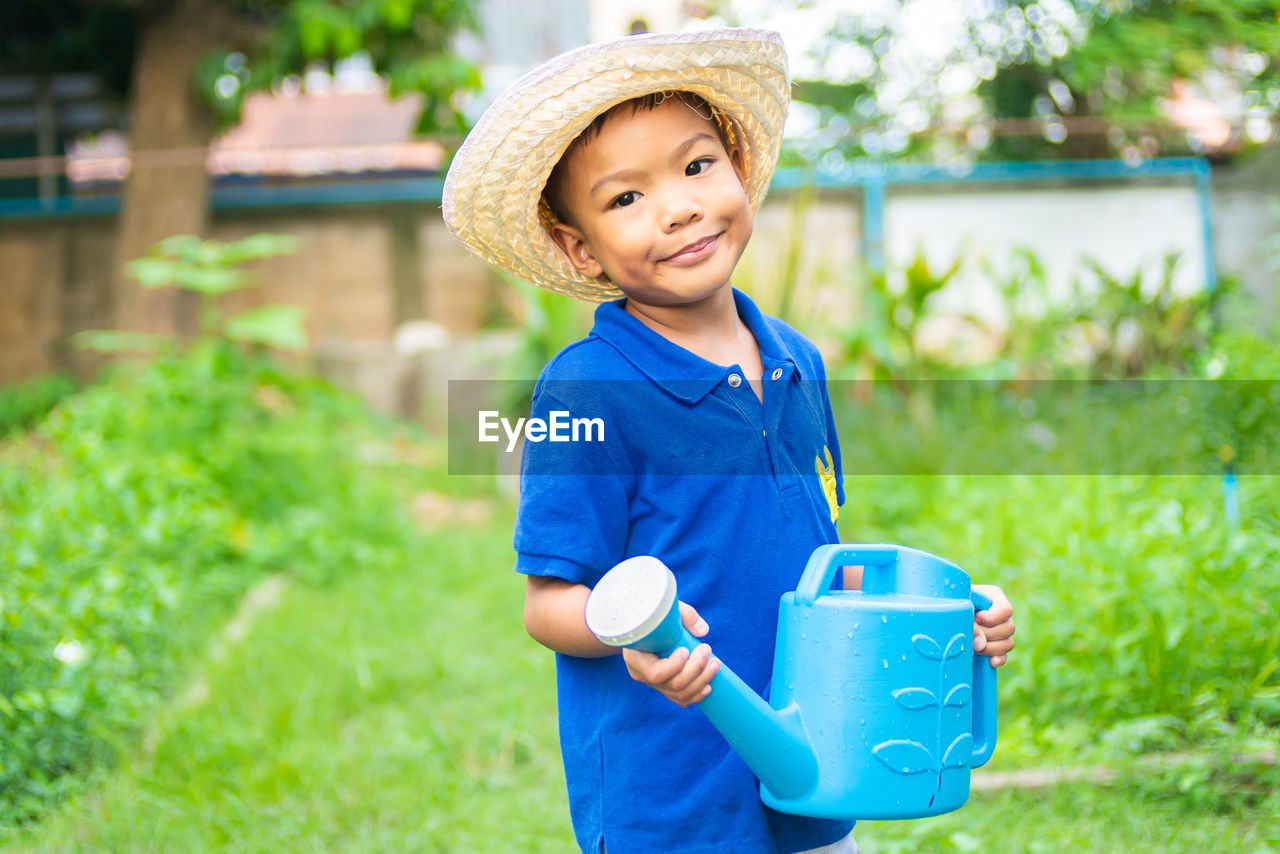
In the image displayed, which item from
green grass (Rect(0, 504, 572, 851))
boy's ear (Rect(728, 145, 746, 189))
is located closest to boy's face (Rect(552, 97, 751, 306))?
boy's ear (Rect(728, 145, 746, 189))

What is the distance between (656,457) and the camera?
1.23 m

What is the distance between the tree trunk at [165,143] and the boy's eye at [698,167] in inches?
217

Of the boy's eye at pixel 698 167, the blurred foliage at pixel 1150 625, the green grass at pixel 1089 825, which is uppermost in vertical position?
the boy's eye at pixel 698 167

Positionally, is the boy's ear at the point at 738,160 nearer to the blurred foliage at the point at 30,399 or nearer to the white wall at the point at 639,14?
the white wall at the point at 639,14

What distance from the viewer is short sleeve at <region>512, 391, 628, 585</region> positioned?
3.85ft

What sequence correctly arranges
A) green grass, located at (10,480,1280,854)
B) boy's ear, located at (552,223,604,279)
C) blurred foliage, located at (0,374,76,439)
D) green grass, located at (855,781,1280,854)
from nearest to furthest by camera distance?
boy's ear, located at (552,223,604,279) < green grass, located at (855,781,1280,854) < green grass, located at (10,480,1280,854) < blurred foliage, located at (0,374,76,439)

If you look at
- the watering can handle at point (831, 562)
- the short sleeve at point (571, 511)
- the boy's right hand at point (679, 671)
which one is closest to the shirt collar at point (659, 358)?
the short sleeve at point (571, 511)

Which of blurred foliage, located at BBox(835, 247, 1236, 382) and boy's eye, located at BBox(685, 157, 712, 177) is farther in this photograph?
blurred foliage, located at BBox(835, 247, 1236, 382)

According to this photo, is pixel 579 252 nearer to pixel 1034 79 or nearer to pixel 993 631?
pixel 993 631

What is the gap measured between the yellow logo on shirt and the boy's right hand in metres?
0.42

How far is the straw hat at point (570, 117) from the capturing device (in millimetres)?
1225

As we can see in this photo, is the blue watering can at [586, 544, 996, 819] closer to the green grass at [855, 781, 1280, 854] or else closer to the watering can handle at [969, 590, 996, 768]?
the watering can handle at [969, 590, 996, 768]

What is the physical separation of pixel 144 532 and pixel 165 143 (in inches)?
148

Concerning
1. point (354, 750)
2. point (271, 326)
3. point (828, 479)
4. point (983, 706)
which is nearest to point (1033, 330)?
point (271, 326)
